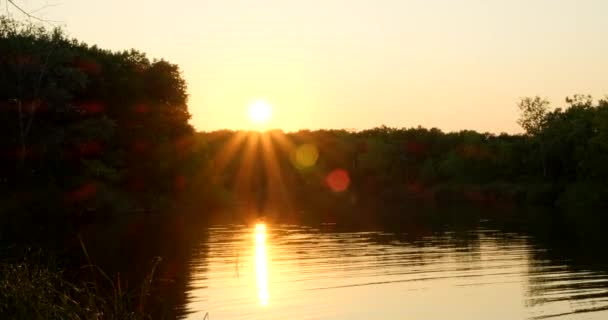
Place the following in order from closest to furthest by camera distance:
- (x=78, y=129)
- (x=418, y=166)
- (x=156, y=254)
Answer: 1. (x=156, y=254)
2. (x=78, y=129)
3. (x=418, y=166)

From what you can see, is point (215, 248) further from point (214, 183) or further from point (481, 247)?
point (214, 183)

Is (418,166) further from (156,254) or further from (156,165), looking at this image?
(156,254)

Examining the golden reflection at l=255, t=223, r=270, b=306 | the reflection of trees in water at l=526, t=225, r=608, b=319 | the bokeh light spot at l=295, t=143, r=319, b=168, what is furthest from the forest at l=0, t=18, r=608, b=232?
the reflection of trees in water at l=526, t=225, r=608, b=319

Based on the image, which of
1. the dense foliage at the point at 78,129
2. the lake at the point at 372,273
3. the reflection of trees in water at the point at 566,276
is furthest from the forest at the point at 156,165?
the reflection of trees in water at the point at 566,276

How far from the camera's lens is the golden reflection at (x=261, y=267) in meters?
25.6

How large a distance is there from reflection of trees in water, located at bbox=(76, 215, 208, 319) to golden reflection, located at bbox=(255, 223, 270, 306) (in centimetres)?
227

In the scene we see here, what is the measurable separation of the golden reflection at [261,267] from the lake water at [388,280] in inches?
1.6

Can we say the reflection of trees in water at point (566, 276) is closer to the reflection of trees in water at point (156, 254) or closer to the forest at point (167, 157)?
the reflection of trees in water at point (156, 254)

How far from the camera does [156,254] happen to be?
131ft

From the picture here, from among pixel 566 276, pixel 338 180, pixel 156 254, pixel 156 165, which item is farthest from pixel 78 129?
pixel 338 180

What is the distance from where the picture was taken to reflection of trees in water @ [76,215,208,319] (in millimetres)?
25266

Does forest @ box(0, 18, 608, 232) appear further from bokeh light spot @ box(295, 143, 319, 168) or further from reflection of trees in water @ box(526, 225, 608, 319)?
reflection of trees in water @ box(526, 225, 608, 319)

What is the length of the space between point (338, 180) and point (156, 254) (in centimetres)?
12194

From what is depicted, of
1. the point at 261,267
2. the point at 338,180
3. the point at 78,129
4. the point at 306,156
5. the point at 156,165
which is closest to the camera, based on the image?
the point at 261,267
